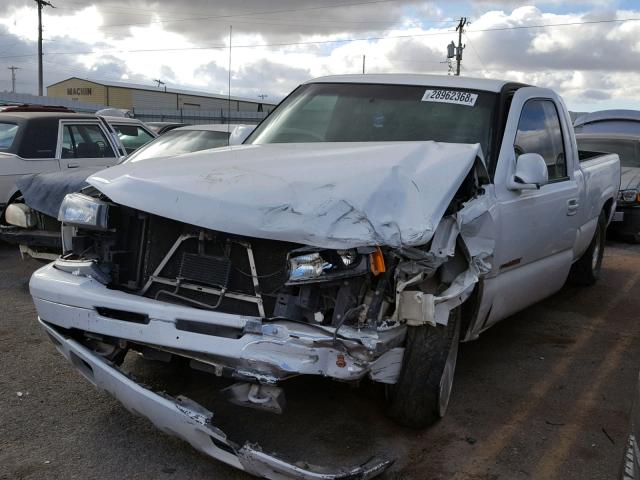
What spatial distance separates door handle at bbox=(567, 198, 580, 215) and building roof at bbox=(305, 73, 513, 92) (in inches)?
42.0

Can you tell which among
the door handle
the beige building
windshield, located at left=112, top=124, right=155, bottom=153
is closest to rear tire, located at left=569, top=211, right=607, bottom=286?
the door handle

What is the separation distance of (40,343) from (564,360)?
151 inches

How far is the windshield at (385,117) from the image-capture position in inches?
170

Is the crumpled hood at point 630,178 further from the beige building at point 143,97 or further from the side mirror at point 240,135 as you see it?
the beige building at point 143,97

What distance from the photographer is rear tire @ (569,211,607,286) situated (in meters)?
6.78

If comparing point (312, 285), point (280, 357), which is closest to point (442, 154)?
point (312, 285)

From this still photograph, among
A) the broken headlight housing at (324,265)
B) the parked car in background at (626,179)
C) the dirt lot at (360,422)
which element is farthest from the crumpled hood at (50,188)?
the parked car in background at (626,179)

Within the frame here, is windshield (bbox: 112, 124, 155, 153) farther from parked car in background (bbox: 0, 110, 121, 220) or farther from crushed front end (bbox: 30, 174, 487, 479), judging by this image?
crushed front end (bbox: 30, 174, 487, 479)

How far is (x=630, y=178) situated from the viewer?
34.1 feet

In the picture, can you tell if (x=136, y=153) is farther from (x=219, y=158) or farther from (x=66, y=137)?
(x=219, y=158)

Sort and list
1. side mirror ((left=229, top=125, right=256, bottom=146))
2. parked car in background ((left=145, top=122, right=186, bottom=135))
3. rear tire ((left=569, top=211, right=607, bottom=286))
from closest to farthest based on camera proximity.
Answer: side mirror ((left=229, top=125, right=256, bottom=146)) < rear tire ((left=569, top=211, right=607, bottom=286)) < parked car in background ((left=145, top=122, right=186, bottom=135))

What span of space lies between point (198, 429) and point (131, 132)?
8.37 m

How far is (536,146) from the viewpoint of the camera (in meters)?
4.83

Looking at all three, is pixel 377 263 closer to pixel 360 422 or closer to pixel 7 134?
pixel 360 422
